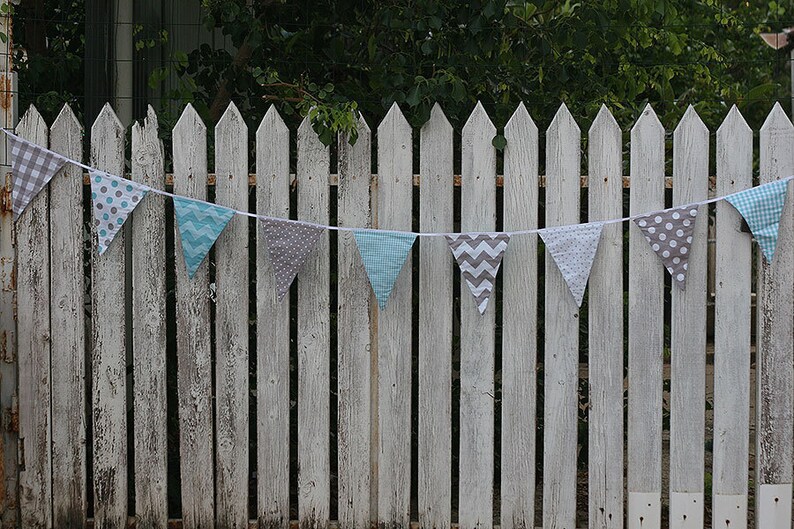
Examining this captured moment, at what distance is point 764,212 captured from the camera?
13.8ft

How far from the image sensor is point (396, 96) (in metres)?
4.70

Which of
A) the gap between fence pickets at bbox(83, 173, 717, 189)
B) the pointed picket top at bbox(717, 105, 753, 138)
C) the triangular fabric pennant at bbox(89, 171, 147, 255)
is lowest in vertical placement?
the triangular fabric pennant at bbox(89, 171, 147, 255)

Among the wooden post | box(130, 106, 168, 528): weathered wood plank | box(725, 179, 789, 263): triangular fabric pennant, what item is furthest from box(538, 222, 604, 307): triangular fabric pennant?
the wooden post

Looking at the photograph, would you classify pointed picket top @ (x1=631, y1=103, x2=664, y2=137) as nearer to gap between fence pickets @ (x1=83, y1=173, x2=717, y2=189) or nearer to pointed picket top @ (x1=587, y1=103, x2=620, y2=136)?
pointed picket top @ (x1=587, y1=103, x2=620, y2=136)

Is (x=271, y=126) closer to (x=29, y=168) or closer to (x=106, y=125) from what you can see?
(x=106, y=125)

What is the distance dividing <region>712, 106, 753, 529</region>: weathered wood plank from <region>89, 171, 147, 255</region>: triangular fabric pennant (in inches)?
100

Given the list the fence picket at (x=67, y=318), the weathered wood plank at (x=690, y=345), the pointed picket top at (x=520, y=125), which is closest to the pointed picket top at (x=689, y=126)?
the weathered wood plank at (x=690, y=345)

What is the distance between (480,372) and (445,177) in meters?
0.87

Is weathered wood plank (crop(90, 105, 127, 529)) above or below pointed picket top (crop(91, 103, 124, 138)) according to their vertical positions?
below

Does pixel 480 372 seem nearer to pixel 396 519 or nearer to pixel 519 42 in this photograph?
pixel 396 519

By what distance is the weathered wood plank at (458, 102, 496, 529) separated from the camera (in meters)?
4.31

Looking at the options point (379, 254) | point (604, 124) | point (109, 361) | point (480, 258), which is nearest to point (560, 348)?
point (480, 258)

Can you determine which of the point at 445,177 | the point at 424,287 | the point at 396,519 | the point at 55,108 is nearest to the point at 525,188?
→ the point at 445,177

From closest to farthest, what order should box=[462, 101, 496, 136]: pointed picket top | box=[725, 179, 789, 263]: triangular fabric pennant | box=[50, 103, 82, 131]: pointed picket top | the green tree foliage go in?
box=[725, 179, 789, 263]: triangular fabric pennant → box=[462, 101, 496, 136]: pointed picket top → box=[50, 103, 82, 131]: pointed picket top → the green tree foliage
